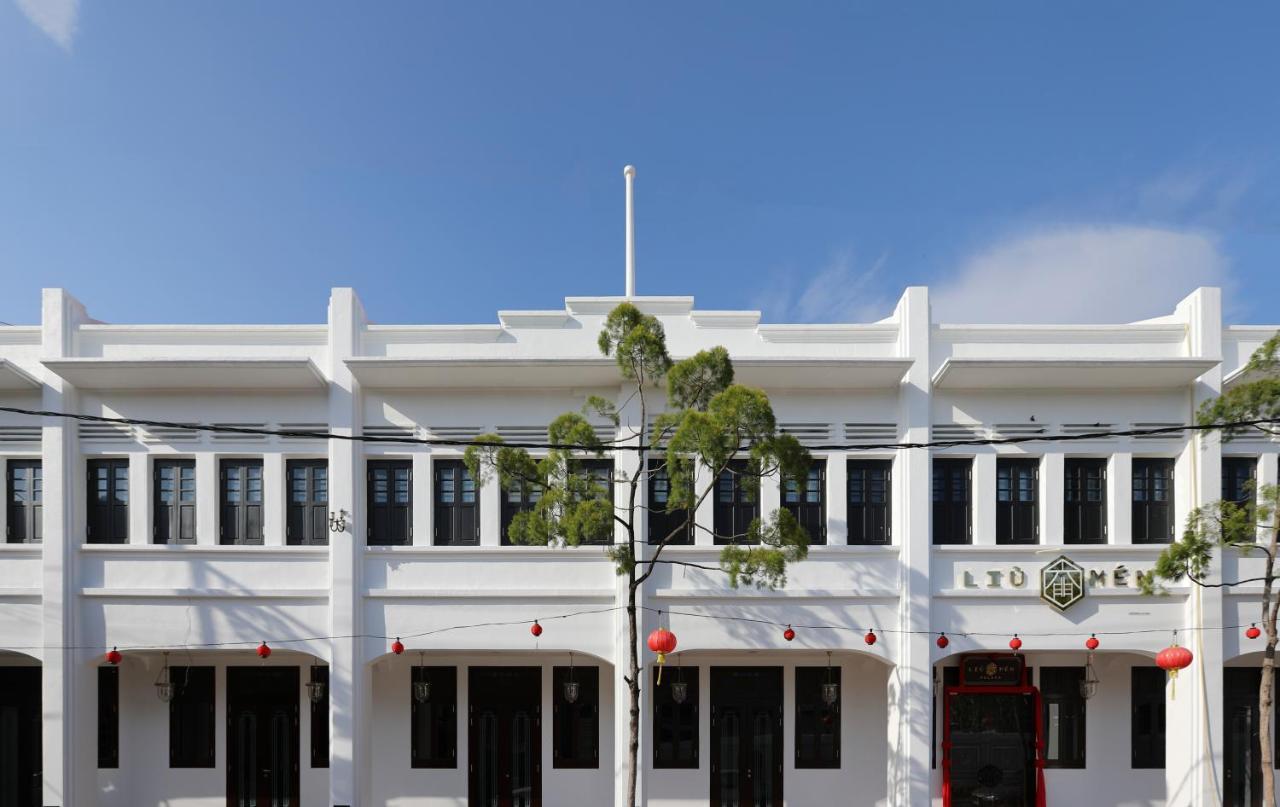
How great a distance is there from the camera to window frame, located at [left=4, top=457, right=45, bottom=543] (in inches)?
→ 430

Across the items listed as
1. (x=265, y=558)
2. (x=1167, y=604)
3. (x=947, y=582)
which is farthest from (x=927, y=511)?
(x=265, y=558)

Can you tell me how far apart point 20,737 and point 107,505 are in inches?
180

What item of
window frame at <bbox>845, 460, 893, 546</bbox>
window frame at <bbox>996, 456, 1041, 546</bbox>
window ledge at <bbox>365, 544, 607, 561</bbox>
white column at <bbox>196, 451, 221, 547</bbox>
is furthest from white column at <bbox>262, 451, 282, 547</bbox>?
window frame at <bbox>996, 456, 1041, 546</bbox>

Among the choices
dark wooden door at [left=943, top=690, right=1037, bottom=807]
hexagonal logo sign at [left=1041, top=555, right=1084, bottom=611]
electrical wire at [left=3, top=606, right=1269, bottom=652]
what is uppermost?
hexagonal logo sign at [left=1041, top=555, right=1084, bottom=611]

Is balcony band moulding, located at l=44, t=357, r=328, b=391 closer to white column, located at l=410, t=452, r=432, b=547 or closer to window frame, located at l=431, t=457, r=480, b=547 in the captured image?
white column, located at l=410, t=452, r=432, b=547

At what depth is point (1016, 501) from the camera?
1108 centimetres

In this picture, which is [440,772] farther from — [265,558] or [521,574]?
[265,558]

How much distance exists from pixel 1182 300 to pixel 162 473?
17252 millimetres

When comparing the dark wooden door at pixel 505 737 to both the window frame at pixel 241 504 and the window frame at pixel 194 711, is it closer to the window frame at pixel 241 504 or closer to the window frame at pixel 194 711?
the window frame at pixel 241 504

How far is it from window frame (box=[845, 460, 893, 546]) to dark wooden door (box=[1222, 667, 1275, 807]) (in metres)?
6.31

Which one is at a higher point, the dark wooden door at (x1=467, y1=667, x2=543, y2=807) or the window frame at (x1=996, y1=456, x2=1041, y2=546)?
the window frame at (x1=996, y1=456, x2=1041, y2=546)

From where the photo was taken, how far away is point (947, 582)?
10.8 metres

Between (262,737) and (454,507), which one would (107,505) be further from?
(454,507)

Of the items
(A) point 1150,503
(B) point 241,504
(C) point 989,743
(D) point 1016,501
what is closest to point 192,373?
(B) point 241,504
